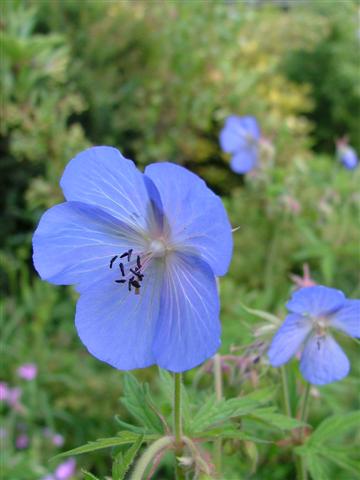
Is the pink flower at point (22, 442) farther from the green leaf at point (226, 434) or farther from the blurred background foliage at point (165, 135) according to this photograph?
the green leaf at point (226, 434)

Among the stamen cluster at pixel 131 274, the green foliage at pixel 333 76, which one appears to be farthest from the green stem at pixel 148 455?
the green foliage at pixel 333 76

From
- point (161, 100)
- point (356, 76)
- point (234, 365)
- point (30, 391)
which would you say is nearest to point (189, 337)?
point (234, 365)

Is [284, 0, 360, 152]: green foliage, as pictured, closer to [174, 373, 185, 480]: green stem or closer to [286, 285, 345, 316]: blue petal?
[286, 285, 345, 316]: blue petal

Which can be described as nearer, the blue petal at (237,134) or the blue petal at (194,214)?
the blue petal at (194,214)

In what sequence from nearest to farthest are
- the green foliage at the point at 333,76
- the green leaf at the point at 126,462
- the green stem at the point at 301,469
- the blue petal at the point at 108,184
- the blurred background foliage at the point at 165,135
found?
1. the green leaf at the point at 126,462
2. the blue petal at the point at 108,184
3. the green stem at the point at 301,469
4. the blurred background foliage at the point at 165,135
5. the green foliage at the point at 333,76

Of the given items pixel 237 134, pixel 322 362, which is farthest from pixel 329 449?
pixel 237 134

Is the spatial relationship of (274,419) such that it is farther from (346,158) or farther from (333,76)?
(333,76)

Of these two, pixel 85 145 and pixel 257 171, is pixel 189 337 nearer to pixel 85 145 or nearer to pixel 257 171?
pixel 257 171
